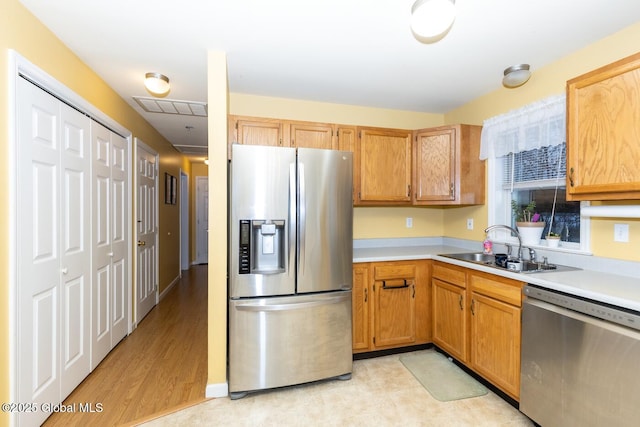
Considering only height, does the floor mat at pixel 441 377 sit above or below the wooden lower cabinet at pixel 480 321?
below

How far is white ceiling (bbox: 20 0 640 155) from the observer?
1.68 meters

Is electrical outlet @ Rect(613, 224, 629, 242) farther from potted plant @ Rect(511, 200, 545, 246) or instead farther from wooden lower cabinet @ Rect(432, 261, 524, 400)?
wooden lower cabinet @ Rect(432, 261, 524, 400)

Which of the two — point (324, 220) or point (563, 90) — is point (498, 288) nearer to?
point (324, 220)

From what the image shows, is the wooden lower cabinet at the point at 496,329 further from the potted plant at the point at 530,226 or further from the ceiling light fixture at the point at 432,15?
the ceiling light fixture at the point at 432,15

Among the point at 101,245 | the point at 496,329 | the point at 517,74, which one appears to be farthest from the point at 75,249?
the point at 517,74

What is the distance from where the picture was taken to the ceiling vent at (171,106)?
3.07m

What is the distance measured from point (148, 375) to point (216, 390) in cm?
70

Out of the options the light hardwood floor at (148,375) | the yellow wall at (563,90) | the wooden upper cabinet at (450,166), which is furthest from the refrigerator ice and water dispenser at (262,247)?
the yellow wall at (563,90)

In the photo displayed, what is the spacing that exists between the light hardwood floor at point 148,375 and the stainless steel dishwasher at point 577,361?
2165 millimetres

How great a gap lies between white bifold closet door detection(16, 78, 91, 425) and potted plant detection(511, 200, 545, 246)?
10.9 ft

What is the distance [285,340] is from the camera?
7.01ft

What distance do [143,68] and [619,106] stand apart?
3.15 metres

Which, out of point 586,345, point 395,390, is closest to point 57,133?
point 395,390

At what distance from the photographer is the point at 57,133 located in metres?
1.93
